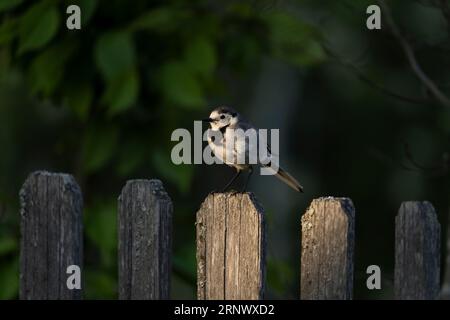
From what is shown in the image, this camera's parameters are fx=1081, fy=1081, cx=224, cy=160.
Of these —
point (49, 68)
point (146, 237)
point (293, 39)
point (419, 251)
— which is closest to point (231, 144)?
point (49, 68)

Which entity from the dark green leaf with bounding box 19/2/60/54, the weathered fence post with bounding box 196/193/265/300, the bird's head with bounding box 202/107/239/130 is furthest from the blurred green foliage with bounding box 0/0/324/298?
the weathered fence post with bounding box 196/193/265/300

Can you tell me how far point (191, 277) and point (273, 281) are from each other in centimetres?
45

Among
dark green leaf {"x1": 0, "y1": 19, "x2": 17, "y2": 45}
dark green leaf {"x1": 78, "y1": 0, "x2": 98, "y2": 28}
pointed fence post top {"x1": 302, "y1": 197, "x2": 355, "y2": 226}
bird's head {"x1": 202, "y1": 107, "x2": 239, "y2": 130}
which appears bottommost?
pointed fence post top {"x1": 302, "y1": 197, "x2": 355, "y2": 226}

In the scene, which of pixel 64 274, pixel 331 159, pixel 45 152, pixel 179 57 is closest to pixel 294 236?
pixel 331 159

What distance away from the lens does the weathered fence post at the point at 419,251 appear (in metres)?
3.14

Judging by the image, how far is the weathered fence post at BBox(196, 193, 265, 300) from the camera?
338cm

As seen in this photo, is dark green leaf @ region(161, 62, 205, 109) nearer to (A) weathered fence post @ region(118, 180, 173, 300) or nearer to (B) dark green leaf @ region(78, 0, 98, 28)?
(B) dark green leaf @ region(78, 0, 98, 28)

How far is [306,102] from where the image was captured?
17.2 m

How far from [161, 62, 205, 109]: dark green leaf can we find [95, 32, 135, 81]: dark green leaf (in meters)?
0.21

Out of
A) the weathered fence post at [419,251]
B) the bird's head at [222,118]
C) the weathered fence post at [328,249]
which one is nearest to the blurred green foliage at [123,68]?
the bird's head at [222,118]

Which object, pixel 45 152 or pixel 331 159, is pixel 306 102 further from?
pixel 45 152

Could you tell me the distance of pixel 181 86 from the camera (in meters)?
5.12

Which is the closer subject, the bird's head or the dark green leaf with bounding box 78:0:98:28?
the dark green leaf with bounding box 78:0:98:28

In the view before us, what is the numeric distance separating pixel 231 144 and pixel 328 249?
4.53 ft
